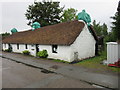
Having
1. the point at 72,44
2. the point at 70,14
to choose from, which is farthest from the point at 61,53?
the point at 70,14

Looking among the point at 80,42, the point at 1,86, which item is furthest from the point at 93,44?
the point at 1,86

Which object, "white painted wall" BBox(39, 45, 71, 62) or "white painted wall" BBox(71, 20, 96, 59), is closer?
"white painted wall" BBox(39, 45, 71, 62)

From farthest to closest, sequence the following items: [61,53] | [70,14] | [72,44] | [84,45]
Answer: [70,14] < [84,45] < [61,53] < [72,44]

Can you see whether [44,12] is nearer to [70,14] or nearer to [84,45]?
[70,14]

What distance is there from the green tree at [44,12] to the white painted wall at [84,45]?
65.1ft

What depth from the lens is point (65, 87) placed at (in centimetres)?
535

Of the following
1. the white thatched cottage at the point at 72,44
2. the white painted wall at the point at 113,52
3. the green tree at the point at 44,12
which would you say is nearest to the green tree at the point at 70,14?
the green tree at the point at 44,12

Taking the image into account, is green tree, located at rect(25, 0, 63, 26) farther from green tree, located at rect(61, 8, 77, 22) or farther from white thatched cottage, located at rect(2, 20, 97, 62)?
white thatched cottage, located at rect(2, 20, 97, 62)

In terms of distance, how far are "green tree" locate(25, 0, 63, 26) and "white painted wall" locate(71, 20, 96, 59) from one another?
19.8m

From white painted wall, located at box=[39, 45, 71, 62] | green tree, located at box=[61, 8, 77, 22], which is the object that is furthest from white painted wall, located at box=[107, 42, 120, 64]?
green tree, located at box=[61, 8, 77, 22]

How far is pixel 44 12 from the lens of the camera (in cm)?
3141

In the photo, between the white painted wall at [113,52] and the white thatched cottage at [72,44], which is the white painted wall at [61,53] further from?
the white painted wall at [113,52]

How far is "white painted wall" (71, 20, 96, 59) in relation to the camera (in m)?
11.9

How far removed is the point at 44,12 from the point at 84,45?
74.9 ft
